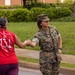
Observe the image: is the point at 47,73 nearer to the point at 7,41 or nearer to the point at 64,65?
the point at 7,41

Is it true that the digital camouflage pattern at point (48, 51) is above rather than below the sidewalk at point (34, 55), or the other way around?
above

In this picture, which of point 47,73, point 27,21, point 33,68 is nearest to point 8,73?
point 47,73

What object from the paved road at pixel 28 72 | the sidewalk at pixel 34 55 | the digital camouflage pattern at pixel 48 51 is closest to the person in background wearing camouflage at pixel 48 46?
the digital camouflage pattern at pixel 48 51

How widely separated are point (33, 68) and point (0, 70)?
5.75 metres

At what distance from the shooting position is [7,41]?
5.76 metres

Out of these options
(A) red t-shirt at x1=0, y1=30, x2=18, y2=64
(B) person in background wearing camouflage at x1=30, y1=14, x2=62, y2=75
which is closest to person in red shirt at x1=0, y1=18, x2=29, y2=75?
(A) red t-shirt at x1=0, y1=30, x2=18, y2=64

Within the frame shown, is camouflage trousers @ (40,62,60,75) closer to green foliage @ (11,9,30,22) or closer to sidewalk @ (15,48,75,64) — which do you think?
sidewalk @ (15,48,75,64)

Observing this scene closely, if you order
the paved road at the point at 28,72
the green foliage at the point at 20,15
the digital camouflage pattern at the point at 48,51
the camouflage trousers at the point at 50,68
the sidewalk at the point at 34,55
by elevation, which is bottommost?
the green foliage at the point at 20,15

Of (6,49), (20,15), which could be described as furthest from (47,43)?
(20,15)

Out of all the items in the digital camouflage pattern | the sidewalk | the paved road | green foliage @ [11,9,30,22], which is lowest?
green foliage @ [11,9,30,22]

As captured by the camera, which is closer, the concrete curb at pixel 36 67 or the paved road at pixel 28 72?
the concrete curb at pixel 36 67

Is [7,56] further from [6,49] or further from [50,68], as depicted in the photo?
[50,68]

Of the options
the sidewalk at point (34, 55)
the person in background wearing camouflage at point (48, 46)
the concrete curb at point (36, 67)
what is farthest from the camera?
the sidewalk at point (34, 55)

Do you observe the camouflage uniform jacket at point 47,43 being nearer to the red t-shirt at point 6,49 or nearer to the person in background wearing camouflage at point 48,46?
the person in background wearing camouflage at point 48,46
